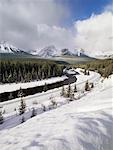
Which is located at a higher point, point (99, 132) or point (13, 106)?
point (99, 132)

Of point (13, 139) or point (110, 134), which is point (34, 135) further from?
point (110, 134)

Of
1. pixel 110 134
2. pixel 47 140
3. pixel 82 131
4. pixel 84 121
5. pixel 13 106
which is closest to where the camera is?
pixel 47 140

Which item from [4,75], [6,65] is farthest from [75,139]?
[6,65]

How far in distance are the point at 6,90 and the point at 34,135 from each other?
85.6 meters

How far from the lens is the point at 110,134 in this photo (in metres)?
10.4

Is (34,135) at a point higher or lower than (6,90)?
higher

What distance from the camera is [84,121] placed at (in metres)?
11.3

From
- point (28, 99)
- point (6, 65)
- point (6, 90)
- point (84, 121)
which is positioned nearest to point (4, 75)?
point (6, 65)

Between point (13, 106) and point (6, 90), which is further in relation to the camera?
point (6, 90)

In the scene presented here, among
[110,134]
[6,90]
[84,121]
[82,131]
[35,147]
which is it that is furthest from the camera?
[6,90]

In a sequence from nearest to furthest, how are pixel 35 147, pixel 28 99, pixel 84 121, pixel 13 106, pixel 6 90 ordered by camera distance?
pixel 35 147 → pixel 84 121 → pixel 13 106 → pixel 28 99 → pixel 6 90

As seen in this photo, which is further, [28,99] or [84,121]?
[28,99]

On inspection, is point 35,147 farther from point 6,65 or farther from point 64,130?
point 6,65

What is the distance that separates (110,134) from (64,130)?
230 centimetres
